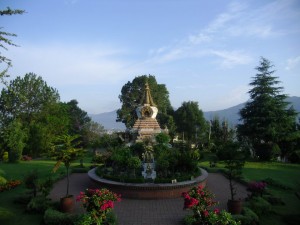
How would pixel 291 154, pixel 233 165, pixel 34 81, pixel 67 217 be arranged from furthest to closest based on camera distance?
1. pixel 34 81
2. pixel 291 154
3. pixel 233 165
4. pixel 67 217

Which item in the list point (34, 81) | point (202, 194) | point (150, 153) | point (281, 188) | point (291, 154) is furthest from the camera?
point (34, 81)

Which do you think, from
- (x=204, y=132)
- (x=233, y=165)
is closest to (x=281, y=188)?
(x=233, y=165)

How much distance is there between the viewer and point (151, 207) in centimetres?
1365

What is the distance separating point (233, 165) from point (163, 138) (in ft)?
38.6

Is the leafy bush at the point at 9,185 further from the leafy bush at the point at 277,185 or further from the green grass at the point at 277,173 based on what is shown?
the leafy bush at the point at 277,185

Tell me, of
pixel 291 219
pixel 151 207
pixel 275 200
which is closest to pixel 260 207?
pixel 291 219

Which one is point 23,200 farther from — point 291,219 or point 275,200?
point 275,200

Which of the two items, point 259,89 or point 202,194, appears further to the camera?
point 259,89

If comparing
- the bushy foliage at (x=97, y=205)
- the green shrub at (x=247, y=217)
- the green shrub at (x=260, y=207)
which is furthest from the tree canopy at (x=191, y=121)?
the bushy foliage at (x=97, y=205)

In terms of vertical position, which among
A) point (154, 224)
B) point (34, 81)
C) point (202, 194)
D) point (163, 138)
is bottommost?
point (154, 224)

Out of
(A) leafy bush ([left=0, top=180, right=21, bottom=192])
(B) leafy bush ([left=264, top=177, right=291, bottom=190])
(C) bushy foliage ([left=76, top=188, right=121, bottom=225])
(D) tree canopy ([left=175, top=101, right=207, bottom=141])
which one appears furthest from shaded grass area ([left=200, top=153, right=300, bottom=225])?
(D) tree canopy ([left=175, top=101, right=207, bottom=141])

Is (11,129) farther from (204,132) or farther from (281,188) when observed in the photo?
(204,132)

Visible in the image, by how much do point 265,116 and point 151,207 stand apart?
77.6ft

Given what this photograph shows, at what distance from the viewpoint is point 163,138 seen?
81.7ft
